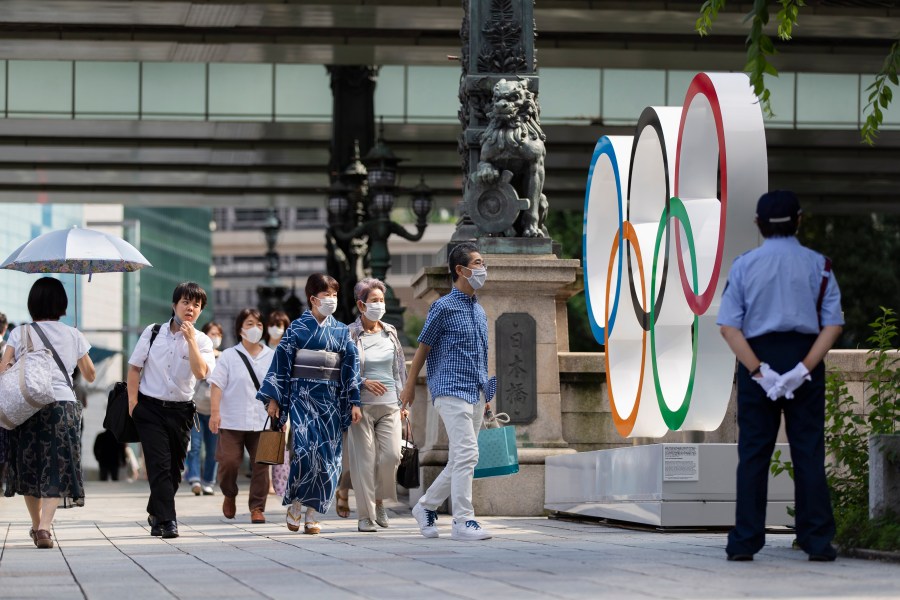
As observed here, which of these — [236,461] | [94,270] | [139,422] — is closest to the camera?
[139,422]

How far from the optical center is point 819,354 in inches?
326

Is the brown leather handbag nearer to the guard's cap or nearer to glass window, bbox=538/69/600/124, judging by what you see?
the guard's cap

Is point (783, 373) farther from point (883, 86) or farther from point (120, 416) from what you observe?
point (120, 416)

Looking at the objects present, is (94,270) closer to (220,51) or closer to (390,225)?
(390,225)

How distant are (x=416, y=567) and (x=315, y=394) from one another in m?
3.48

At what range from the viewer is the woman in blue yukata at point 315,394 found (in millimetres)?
11656

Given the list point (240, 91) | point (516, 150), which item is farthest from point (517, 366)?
point (240, 91)

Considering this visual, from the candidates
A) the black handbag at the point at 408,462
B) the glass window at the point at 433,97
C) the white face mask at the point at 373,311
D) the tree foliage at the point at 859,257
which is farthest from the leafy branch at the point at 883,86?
the tree foliage at the point at 859,257

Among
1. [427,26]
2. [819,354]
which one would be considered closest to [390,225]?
[427,26]

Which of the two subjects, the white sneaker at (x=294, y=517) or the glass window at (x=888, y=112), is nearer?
the white sneaker at (x=294, y=517)

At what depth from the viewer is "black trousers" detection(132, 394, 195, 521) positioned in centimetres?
1144

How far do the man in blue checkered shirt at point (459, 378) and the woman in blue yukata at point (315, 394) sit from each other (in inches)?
29.6

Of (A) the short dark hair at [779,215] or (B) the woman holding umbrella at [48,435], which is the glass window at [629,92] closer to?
(B) the woman holding umbrella at [48,435]

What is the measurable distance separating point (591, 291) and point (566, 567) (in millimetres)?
6704
